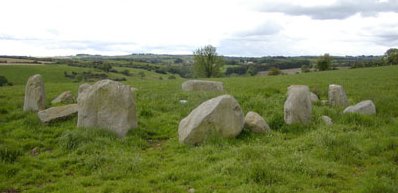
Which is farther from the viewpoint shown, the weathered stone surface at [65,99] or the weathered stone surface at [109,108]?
the weathered stone surface at [65,99]

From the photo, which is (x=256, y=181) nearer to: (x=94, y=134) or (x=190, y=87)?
(x=94, y=134)

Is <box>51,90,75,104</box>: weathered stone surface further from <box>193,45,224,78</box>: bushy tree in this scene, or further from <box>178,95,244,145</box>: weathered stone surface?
<box>193,45,224,78</box>: bushy tree

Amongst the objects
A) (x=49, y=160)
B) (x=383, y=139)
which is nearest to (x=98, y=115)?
(x=49, y=160)

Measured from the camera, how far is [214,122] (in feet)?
47.6

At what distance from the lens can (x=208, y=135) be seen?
1450 centimetres

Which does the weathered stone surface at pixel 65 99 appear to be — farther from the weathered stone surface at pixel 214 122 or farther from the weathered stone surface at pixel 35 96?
the weathered stone surface at pixel 214 122

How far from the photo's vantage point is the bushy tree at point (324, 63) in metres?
101

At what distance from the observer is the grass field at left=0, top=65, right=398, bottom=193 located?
10539 mm

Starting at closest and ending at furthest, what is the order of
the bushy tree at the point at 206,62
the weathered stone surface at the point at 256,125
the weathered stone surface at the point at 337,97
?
the weathered stone surface at the point at 256,125 < the weathered stone surface at the point at 337,97 < the bushy tree at the point at 206,62

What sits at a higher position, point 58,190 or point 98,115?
point 98,115

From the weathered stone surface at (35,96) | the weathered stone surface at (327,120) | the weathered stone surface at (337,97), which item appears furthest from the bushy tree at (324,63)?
the weathered stone surface at (35,96)

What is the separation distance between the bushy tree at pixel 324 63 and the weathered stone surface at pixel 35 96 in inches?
3487

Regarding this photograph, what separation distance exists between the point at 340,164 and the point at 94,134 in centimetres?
828

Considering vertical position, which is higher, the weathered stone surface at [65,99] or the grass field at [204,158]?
the weathered stone surface at [65,99]
